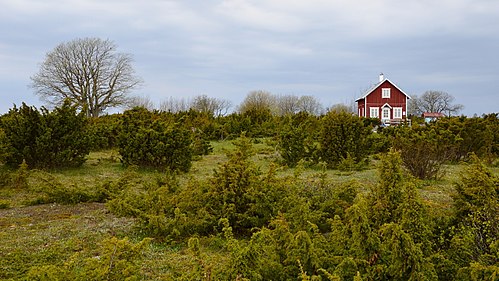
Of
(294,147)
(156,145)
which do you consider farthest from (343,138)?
(156,145)

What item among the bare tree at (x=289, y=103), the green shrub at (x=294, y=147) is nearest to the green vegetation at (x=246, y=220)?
the green shrub at (x=294, y=147)

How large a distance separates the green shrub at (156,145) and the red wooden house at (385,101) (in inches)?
1202

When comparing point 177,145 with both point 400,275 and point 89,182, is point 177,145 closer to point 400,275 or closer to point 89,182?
point 89,182

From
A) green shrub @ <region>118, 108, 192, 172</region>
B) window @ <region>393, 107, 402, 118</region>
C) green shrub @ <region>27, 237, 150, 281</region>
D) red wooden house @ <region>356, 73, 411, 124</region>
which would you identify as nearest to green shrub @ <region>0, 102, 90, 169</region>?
green shrub @ <region>118, 108, 192, 172</region>

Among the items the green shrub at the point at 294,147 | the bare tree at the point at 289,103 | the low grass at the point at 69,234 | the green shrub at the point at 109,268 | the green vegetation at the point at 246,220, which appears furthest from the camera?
the bare tree at the point at 289,103

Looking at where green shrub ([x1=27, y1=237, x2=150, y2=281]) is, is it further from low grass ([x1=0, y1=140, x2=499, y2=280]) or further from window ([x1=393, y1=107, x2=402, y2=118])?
window ([x1=393, y1=107, x2=402, y2=118])

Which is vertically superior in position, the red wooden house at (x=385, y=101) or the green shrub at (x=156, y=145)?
the red wooden house at (x=385, y=101)

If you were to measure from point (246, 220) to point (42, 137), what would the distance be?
22.0 ft

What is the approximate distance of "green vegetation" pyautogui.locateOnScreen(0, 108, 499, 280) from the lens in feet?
10.8

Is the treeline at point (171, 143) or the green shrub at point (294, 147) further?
the green shrub at point (294, 147)

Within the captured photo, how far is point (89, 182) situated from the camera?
9.23 metres

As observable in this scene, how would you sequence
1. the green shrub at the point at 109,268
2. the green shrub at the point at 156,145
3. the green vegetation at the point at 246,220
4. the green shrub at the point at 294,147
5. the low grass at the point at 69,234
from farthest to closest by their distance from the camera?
the green shrub at the point at 294,147 → the green shrub at the point at 156,145 → the low grass at the point at 69,234 → the green vegetation at the point at 246,220 → the green shrub at the point at 109,268

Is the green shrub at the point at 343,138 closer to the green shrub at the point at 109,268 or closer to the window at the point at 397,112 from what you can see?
the green shrub at the point at 109,268

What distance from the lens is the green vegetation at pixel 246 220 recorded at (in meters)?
3.28
